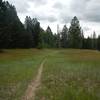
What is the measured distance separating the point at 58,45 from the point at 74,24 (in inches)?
897

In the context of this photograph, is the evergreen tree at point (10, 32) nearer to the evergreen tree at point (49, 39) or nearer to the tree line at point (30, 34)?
the tree line at point (30, 34)

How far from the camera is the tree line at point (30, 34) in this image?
193 ft

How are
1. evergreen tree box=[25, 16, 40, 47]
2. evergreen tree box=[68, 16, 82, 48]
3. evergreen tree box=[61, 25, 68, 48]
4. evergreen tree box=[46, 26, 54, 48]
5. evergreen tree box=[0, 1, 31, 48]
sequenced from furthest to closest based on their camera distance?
evergreen tree box=[61, 25, 68, 48] < evergreen tree box=[46, 26, 54, 48] < evergreen tree box=[68, 16, 82, 48] < evergreen tree box=[25, 16, 40, 47] < evergreen tree box=[0, 1, 31, 48]

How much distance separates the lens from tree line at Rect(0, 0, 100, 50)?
5873 cm

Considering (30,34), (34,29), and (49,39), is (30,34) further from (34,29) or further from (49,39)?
(49,39)

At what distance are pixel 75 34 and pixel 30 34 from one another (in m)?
25.4

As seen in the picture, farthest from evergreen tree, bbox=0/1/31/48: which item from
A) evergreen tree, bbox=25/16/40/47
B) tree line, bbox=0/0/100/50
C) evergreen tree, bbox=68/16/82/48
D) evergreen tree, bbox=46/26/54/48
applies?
evergreen tree, bbox=46/26/54/48

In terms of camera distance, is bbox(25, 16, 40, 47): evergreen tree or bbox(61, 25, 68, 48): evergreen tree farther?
bbox(61, 25, 68, 48): evergreen tree

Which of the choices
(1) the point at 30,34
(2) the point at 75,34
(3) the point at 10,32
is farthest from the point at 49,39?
(3) the point at 10,32

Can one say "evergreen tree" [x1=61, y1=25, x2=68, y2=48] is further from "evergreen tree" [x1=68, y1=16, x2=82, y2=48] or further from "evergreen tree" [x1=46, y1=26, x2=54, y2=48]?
"evergreen tree" [x1=68, y1=16, x2=82, y2=48]

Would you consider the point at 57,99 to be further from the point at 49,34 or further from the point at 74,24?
the point at 49,34

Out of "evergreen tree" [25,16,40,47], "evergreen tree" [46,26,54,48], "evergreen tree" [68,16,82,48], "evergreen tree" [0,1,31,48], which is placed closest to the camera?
"evergreen tree" [0,1,31,48]

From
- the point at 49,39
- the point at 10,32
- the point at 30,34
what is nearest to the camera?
the point at 10,32

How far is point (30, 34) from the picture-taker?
84.0m
